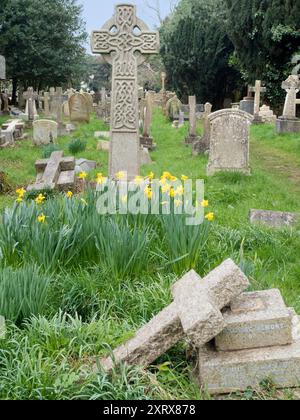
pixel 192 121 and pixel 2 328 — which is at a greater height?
pixel 192 121

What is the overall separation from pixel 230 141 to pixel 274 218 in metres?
3.76

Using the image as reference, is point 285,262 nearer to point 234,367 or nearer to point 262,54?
point 234,367

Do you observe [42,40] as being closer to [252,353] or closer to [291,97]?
[291,97]

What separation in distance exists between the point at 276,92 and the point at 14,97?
63.7 ft

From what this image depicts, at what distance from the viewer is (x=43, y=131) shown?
551 inches

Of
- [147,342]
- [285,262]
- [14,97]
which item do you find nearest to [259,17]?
[285,262]

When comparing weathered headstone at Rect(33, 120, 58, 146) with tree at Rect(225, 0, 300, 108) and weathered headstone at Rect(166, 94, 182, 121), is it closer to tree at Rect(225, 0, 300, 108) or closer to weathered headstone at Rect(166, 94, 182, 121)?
tree at Rect(225, 0, 300, 108)

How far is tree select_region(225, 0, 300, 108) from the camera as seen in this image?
1986 cm

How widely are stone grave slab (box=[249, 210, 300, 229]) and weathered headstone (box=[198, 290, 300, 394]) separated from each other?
3.25 m

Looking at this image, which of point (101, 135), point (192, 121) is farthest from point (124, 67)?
point (101, 135)

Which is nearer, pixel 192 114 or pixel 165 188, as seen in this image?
pixel 165 188

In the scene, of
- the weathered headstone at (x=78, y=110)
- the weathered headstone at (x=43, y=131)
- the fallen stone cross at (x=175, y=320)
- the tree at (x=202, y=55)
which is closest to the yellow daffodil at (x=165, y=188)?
the fallen stone cross at (x=175, y=320)

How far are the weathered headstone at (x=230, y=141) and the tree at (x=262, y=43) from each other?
359 inches
